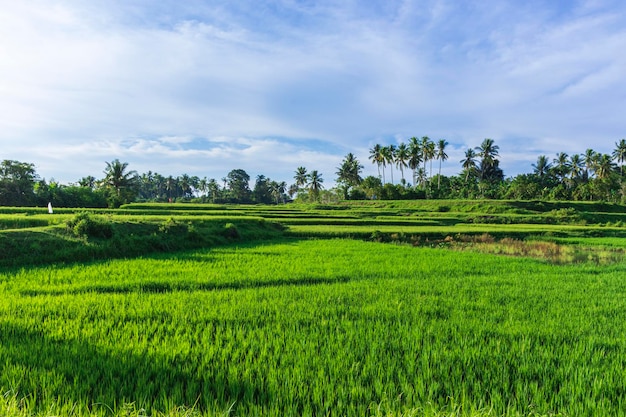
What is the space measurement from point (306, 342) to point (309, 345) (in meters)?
0.16

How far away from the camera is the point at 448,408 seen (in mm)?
2797

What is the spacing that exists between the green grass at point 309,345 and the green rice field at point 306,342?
0.02 meters

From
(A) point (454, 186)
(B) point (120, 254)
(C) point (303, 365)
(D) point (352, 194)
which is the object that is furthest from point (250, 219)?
(A) point (454, 186)

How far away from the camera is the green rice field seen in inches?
113

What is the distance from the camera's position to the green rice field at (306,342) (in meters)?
2.86

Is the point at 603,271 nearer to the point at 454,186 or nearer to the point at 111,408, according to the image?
the point at 111,408

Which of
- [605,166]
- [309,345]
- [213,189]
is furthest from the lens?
[213,189]

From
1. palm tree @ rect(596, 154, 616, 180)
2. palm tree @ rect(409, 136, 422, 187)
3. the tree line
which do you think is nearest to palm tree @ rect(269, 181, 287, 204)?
the tree line

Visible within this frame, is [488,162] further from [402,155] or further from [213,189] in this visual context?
[213,189]

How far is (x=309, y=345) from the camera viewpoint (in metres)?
3.86

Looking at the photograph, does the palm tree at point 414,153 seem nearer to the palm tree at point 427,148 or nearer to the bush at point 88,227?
the palm tree at point 427,148

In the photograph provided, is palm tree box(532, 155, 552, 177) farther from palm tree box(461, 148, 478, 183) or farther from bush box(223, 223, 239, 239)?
bush box(223, 223, 239, 239)

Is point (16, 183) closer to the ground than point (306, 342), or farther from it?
farther from it

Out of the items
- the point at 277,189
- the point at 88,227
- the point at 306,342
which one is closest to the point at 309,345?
the point at 306,342
